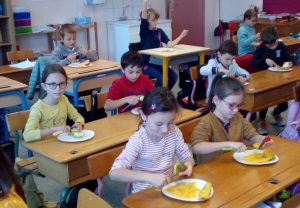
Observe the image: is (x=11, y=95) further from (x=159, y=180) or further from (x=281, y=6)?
(x=281, y=6)

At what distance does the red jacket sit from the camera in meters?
3.06

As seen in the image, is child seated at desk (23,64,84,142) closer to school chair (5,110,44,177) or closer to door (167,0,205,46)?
school chair (5,110,44,177)

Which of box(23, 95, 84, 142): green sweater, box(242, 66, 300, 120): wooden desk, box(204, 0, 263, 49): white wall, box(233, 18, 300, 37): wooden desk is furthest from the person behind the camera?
box(204, 0, 263, 49): white wall

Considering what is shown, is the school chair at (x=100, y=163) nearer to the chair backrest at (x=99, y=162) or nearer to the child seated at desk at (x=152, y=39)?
the chair backrest at (x=99, y=162)

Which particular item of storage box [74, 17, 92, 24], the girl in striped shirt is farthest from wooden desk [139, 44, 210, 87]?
the girl in striped shirt

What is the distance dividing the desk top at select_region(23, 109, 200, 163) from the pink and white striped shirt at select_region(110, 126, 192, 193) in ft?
1.35

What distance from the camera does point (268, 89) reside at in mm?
3586

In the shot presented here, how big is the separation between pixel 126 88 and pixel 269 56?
6.63 ft

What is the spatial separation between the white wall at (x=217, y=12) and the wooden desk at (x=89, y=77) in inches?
176

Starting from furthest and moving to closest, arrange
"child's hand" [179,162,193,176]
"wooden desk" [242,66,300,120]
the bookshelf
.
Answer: the bookshelf
"wooden desk" [242,66,300,120]
"child's hand" [179,162,193,176]

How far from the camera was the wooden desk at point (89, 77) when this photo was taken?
4.14m

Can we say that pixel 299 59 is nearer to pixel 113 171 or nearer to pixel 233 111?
pixel 233 111

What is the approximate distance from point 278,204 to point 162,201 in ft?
2.00

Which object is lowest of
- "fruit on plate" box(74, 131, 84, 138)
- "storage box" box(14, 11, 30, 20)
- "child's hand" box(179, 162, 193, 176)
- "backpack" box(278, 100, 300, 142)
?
"backpack" box(278, 100, 300, 142)
